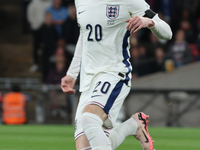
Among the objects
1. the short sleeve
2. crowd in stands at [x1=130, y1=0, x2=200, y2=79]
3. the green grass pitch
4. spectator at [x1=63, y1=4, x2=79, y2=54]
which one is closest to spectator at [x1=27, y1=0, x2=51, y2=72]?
spectator at [x1=63, y1=4, x2=79, y2=54]

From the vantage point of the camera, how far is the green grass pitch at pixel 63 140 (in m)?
7.21

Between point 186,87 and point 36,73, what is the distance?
503 centimetres

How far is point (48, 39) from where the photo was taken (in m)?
13.4

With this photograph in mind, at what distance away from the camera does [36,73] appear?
50.4ft

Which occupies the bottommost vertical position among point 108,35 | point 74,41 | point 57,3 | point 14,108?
point 14,108

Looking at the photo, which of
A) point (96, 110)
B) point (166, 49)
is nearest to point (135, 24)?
point (96, 110)

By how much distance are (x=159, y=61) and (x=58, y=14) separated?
3.18 m

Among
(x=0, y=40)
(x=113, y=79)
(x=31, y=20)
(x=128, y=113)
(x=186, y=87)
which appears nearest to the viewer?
(x=113, y=79)

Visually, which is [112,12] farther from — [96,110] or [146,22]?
[96,110]

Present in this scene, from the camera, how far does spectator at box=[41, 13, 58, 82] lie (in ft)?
43.6

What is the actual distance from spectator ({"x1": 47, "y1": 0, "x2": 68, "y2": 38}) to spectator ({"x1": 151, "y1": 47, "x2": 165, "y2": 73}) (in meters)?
2.75

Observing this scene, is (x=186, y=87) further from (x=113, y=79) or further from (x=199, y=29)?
(x=113, y=79)

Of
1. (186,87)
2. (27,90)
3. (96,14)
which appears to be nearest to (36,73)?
(27,90)

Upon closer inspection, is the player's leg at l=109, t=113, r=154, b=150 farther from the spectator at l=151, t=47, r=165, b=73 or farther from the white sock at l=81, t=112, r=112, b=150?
the spectator at l=151, t=47, r=165, b=73
